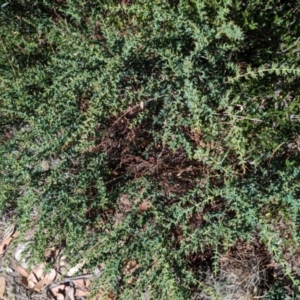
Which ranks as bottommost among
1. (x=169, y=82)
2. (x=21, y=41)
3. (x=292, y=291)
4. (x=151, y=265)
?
(x=292, y=291)

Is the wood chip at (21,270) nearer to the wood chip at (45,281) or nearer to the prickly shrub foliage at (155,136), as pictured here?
the wood chip at (45,281)

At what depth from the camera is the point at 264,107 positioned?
2.51 metres

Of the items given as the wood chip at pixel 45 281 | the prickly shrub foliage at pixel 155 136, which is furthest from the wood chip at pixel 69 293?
the prickly shrub foliage at pixel 155 136

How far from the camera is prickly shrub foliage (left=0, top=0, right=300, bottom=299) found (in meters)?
2.27

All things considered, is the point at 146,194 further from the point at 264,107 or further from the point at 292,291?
the point at 292,291

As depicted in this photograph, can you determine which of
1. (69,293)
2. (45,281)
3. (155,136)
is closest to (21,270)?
(45,281)

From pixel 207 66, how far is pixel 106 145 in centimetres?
72

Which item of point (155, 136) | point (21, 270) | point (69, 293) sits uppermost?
point (155, 136)

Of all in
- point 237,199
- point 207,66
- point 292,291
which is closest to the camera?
point 237,199

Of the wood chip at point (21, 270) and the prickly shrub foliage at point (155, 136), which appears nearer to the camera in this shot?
the prickly shrub foliage at point (155, 136)

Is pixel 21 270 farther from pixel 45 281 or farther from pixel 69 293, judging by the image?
pixel 69 293

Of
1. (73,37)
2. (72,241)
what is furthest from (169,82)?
(72,241)

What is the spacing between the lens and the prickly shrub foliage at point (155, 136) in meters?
2.27

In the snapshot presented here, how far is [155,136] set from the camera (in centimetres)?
255
